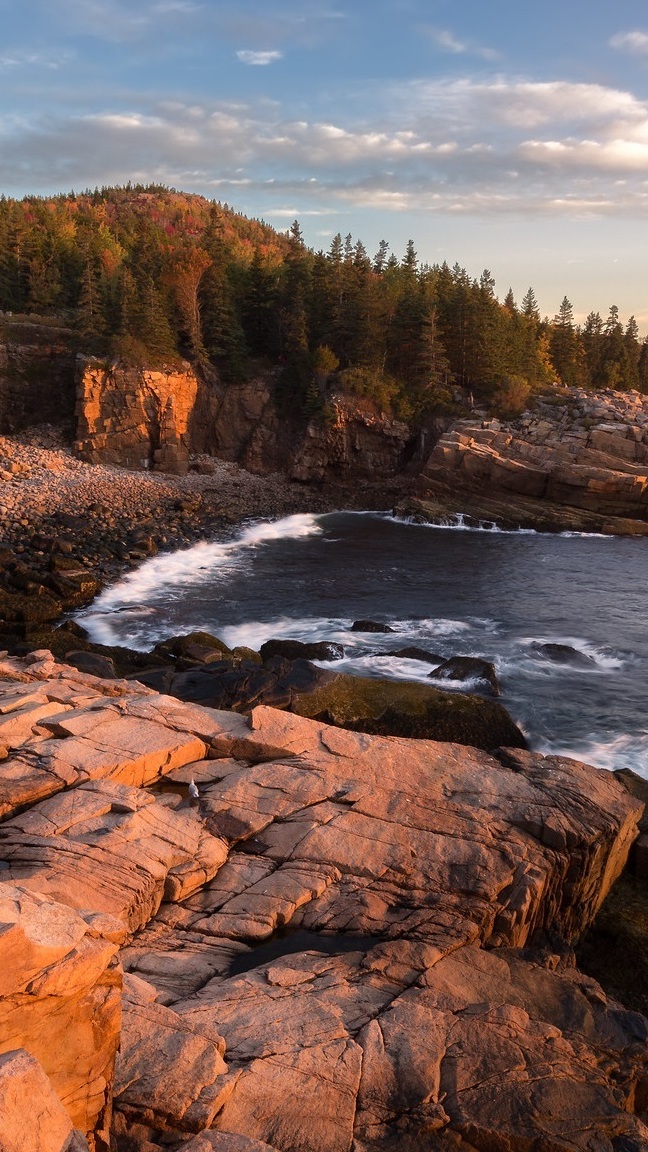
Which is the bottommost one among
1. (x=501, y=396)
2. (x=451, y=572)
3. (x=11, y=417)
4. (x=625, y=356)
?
(x=451, y=572)

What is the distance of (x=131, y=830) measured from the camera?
445 inches

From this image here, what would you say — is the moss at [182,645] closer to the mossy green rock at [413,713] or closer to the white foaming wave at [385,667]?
the white foaming wave at [385,667]

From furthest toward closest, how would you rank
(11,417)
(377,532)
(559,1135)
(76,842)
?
(11,417) → (377,532) → (76,842) → (559,1135)

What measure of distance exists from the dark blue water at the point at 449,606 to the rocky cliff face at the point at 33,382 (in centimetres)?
2253

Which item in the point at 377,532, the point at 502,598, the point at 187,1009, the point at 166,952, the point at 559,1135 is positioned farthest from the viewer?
the point at 377,532

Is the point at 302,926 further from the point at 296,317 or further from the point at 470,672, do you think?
the point at 296,317

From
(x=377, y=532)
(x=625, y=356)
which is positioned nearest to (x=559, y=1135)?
(x=377, y=532)

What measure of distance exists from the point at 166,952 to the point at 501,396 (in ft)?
187

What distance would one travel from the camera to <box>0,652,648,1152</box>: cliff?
663 cm

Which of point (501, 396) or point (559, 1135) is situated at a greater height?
point (501, 396)

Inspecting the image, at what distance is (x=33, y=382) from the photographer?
56.9 metres

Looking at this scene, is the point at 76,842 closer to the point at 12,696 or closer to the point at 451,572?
the point at 12,696

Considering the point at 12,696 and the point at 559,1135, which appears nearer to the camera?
the point at 559,1135

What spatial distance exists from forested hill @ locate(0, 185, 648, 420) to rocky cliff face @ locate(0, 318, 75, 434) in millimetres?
2756
